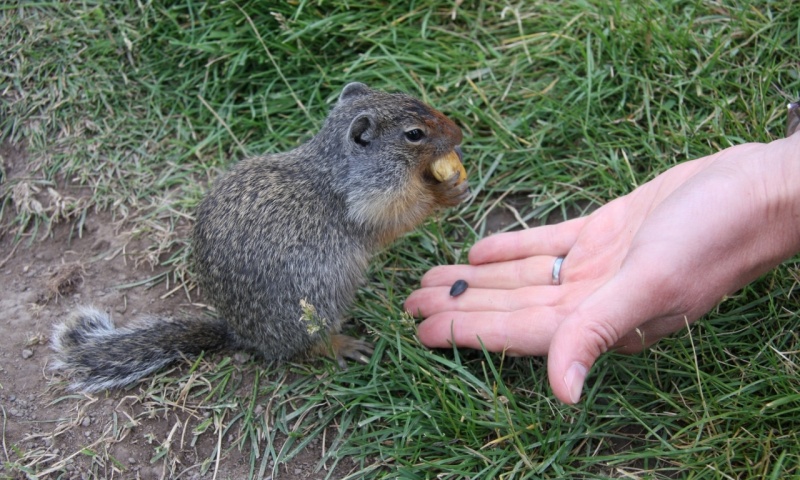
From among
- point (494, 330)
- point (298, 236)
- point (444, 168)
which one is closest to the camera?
point (494, 330)

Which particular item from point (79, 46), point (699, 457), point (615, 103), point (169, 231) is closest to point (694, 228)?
point (699, 457)

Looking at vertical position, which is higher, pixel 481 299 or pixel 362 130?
pixel 362 130

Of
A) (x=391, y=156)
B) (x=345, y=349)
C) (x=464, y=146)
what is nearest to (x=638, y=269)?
(x=391, y=156)

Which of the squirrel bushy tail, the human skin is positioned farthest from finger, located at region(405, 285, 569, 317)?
the squirrel bushy tail

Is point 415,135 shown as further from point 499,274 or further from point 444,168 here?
point 499,274

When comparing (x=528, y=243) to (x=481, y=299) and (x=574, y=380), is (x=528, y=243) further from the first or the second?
(x=574, y=380)

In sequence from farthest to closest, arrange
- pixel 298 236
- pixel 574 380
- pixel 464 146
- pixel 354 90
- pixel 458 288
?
pixel 464 146, pixel 354 90, pixel 458 288, pixel 298 236, pixel 574 380

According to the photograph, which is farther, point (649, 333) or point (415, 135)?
point (415, 135)

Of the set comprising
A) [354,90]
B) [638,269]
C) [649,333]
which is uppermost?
[354,90]
